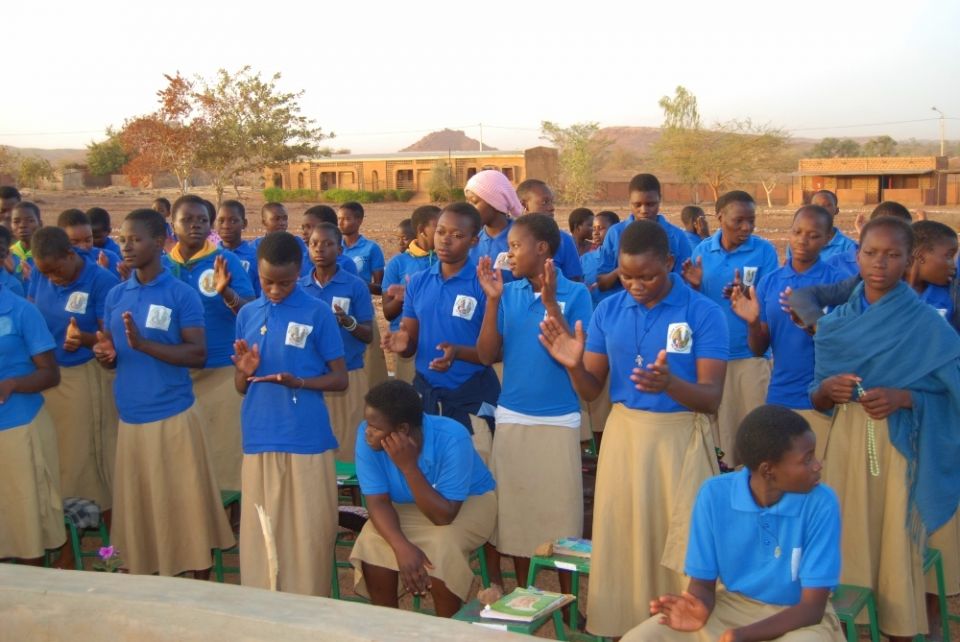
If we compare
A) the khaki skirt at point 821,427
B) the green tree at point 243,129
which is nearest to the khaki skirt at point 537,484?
the khaki skirt at point 821,427

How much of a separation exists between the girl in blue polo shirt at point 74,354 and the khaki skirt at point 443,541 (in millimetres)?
2118

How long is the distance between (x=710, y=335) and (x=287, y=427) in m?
1.95

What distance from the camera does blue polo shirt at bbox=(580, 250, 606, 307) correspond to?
6859mm

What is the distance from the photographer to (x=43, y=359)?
4633mm

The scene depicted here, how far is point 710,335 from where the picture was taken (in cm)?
375

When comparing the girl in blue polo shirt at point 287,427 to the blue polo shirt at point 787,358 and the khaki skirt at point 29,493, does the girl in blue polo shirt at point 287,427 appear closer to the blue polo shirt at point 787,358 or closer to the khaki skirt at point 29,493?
the khaki skirt at point 29,493

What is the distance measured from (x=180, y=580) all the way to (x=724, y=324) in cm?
221

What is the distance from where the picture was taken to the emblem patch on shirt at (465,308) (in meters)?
4.86

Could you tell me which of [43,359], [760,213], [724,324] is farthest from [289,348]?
[760,213]

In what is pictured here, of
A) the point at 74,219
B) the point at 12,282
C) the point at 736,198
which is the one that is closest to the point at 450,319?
the point at 736,198

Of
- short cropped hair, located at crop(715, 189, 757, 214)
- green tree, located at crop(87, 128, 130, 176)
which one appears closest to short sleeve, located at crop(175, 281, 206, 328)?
short cropped hair, located at crop(715, 189, 757, 214)

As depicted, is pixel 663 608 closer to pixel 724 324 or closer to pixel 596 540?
pixel 596 540

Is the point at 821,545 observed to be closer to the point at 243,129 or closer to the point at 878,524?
the point at 878,524

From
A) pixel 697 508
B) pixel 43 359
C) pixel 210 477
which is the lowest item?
pixel 210 477
